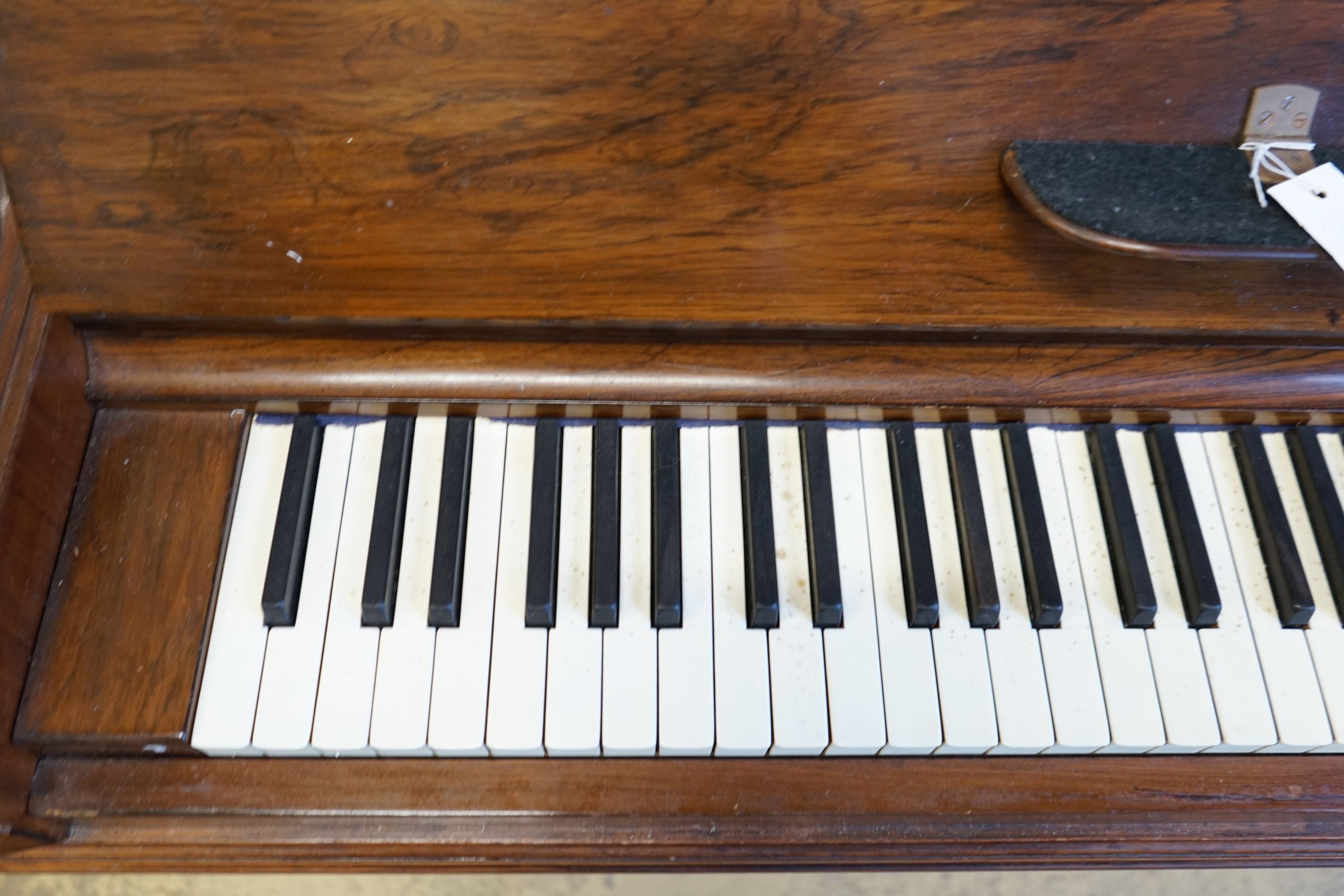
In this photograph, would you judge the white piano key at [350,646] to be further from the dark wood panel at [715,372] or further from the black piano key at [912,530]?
the black piano key at [912,530]

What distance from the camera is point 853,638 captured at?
106 centimetres

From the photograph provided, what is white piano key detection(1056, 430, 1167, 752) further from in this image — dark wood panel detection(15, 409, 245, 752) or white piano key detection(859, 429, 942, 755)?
dark wood panel detection(15, 409, 245, 752)

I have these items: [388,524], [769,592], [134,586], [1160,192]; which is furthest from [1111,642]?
[134,586]

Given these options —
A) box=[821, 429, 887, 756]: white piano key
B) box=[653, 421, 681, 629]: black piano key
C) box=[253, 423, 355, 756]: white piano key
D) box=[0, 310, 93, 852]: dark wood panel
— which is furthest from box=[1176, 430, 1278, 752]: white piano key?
box=[0, 310, 93, 852]: dark wood panel

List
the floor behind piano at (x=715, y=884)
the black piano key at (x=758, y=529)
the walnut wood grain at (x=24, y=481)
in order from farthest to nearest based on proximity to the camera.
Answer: the floor behind piano at (x=715, y=884), the black piano key at (x=758, y=529), the walnut wood grain at (x=24, y=481)

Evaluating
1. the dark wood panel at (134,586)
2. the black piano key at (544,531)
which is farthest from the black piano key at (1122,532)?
the dark wood panel at (134,586)

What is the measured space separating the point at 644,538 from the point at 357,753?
41 centimetres

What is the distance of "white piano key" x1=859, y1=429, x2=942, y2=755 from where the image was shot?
1.03 metres

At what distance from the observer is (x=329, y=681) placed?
3.33 feet

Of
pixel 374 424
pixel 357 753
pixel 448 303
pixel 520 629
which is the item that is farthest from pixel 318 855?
pixel 448 303

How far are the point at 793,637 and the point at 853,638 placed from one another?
0.07 m

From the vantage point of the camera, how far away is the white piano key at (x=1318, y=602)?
106cm

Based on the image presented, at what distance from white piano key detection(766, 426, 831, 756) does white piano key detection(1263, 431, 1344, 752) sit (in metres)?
0.60

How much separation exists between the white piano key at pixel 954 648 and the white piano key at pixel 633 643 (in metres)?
0.34
